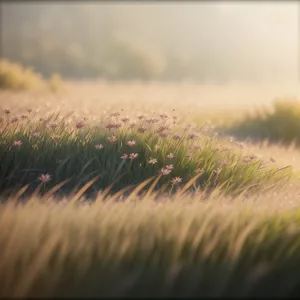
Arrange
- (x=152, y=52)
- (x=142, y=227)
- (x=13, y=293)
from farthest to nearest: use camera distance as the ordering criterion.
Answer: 1. (x=152, y=52)
2. (x=142, y=227)
3. (x=13, y=293)

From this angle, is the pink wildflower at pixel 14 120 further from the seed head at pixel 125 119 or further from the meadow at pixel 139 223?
the seed head at pixel 125 119

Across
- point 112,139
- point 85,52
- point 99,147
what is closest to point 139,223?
point 99,147

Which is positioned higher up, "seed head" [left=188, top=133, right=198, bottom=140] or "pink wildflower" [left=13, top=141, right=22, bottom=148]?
"seed head" [left=188, top=133, right=198, bottom=140]

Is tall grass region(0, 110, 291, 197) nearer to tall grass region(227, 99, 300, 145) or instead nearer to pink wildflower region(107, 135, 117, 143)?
pink wildflower region(107, 135, 117, 143)

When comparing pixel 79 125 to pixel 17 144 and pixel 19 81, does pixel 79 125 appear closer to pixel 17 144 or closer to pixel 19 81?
pixel 17 144

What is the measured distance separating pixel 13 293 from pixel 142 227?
2.77 feet

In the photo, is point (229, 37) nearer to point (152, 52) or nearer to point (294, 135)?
point (152, 52)

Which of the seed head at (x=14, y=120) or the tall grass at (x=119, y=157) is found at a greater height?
the seed head at (x=14, y=120)

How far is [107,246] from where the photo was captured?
2.66 meters

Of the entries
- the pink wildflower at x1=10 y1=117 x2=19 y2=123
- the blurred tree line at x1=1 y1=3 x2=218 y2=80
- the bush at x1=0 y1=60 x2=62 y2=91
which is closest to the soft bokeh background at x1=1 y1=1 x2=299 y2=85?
the blurred tree line at x1=1 y1=3 x2=218 y2=80

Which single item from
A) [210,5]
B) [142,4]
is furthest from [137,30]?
[210,5]

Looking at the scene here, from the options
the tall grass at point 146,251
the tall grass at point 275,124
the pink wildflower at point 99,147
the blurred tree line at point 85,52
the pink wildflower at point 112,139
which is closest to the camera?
the tall grass at point 146,251

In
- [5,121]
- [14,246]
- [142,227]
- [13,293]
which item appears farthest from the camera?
[5,121]

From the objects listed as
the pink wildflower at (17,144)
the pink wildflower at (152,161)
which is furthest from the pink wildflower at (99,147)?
the pink wildflower at (17,144)
